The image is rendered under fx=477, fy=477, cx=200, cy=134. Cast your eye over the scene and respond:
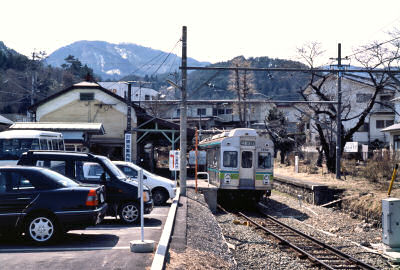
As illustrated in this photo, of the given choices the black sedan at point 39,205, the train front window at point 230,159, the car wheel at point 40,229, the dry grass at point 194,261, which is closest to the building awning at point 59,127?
the train front window at point 230,159

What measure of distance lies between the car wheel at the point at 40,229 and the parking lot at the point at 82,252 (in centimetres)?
16


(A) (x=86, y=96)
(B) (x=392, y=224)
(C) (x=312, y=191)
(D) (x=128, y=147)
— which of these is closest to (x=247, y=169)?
(C) (x=312, y=191)

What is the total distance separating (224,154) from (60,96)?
18347mm

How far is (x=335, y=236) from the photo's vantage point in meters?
15.3

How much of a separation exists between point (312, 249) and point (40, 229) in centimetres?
749

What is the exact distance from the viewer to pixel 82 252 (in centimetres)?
846

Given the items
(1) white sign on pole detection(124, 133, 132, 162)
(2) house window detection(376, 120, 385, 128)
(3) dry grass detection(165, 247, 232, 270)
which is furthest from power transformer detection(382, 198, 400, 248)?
(2) house window detection(376, 120, 385, 128)

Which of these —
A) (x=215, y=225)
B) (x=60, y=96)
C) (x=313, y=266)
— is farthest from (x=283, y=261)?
(x=60, y=96)

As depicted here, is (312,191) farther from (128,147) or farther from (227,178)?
(128,147)

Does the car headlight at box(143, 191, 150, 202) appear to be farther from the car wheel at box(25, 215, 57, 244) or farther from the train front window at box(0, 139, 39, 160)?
the train front window at box(0, 139, 39, 160)

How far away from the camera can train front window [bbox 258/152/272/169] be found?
73.7 ft

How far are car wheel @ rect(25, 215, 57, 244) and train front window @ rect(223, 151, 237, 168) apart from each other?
45.6 feet

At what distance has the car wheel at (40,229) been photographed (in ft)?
29.6

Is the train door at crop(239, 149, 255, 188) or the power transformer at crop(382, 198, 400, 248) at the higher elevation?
the train door at crop(239, 149, 255, 188)
